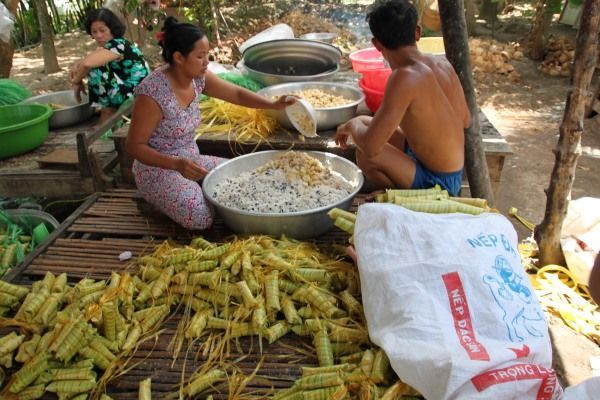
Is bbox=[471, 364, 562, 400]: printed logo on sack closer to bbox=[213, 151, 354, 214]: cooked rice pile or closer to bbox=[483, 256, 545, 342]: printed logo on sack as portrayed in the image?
bbox=[483, 256, 545, 342]: printed logo on sack

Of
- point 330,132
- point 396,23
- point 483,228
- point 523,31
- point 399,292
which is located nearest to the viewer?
point 399,292

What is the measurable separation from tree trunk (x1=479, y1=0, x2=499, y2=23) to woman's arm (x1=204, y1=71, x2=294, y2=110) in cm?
889

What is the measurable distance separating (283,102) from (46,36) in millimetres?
6625

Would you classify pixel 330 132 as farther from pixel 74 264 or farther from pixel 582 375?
pixel 582 375

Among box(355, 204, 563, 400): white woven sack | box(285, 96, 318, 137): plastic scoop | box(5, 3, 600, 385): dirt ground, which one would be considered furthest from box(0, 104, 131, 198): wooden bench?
box(5, 3, 600, 385): dirt ground

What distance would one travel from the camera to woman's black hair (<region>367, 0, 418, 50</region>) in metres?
2.51

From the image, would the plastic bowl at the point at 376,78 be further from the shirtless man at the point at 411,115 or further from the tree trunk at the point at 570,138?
the tree trunk at the point at 570,138

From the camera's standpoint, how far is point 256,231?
9.22 ft

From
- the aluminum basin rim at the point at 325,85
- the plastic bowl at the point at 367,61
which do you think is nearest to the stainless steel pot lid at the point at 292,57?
the plastic bowl at the point at 367,61

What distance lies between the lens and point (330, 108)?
3.73 m

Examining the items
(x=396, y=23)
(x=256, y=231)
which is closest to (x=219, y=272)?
(x=256, y=231)

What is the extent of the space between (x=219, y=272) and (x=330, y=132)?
1.97m

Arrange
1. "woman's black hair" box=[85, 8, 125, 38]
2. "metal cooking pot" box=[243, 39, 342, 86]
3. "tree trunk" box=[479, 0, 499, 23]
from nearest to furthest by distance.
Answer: "woman's black hair" box=[85, 8, 125, 38] → "metal cooking pot" box=[243, 39, 342, 86] → "tree trunk" box=[479, 0, 499, 23]

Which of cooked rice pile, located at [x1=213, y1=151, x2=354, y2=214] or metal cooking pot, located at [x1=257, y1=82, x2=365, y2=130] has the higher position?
metal cooking pot, located at [x1=257, y1=82, x2=365, y2=130]
